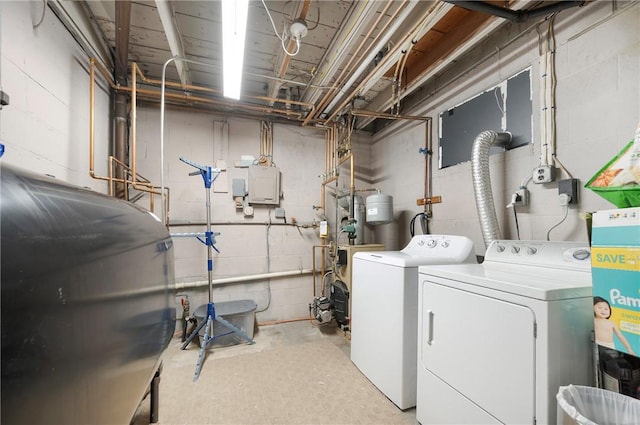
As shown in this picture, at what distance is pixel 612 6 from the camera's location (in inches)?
53.1

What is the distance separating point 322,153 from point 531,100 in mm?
2176

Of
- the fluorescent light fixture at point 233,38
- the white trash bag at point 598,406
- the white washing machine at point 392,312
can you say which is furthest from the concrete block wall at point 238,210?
the white trash bag at point 598,406

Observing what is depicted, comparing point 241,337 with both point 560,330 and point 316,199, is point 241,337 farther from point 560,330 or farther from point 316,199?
point 560,330

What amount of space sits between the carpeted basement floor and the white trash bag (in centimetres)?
96

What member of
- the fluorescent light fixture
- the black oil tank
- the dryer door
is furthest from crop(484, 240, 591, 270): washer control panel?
the fluorescent light fixture

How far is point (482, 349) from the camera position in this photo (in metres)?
1.13

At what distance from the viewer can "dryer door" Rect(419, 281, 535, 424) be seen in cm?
98

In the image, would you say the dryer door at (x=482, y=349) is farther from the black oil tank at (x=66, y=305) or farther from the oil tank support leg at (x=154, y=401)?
the oil tank support leg at (x=154, y=401)

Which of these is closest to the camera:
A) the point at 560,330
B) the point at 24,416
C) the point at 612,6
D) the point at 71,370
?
the point at 24,416

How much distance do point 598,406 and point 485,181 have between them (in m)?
1.33

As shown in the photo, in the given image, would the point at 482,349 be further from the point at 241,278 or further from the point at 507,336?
the point at 241,278

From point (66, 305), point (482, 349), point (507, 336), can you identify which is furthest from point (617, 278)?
point (66, 305)

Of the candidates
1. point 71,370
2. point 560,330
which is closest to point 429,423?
point 560,330

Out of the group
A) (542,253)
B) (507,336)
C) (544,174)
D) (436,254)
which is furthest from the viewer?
(436,254)
